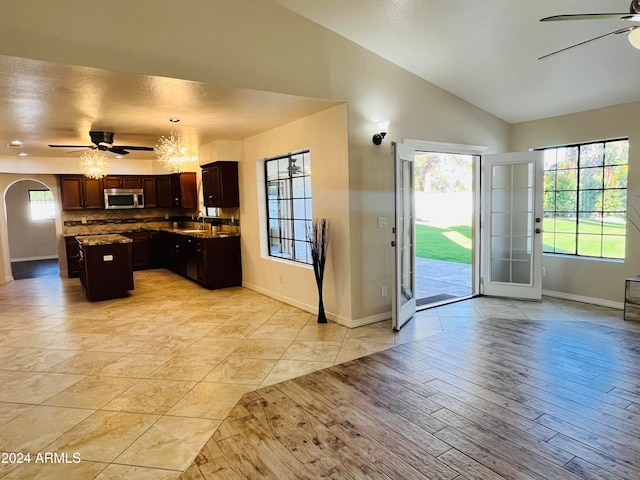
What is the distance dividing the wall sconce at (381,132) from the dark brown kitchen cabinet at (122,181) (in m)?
6.69

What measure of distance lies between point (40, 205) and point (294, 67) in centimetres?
1028

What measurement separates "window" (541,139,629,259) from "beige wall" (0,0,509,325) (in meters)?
0.90

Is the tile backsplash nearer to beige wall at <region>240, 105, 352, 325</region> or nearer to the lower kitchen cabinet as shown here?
the lower kitchen cabinet

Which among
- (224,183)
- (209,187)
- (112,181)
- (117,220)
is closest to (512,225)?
(224,183)

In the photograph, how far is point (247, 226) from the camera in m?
6.49

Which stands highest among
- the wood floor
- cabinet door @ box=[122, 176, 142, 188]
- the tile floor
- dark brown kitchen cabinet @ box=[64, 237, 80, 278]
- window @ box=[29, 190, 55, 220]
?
cabinet door @ box=[122, 176, 142, 188]

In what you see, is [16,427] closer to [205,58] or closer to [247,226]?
[205,58]

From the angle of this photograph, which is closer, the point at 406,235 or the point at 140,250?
the point at 406,235

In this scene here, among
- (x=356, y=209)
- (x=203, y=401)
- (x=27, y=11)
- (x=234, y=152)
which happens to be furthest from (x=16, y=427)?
(x=234, y=152)

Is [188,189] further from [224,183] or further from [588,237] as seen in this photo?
[588,237]

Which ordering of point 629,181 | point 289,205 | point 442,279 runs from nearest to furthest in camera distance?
1. point 629,181
2. point 289,205
3. point 442,279

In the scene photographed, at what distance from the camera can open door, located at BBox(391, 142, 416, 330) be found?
4.15 meters

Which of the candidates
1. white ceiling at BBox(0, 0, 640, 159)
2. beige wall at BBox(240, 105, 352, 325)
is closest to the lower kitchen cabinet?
beige wall at BBox(240, 105, 352, 325)

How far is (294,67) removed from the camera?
3834 mm
